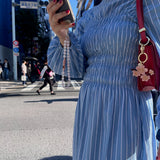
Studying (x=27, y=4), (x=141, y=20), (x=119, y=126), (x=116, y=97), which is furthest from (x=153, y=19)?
(x=27, y=4)

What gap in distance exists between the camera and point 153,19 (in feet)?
2.98

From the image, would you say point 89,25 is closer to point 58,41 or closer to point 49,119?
point 58,41

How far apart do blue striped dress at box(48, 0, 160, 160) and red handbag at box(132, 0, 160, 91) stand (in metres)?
0.04

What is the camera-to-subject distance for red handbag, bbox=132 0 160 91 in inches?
35.3

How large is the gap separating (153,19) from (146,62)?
20 centimetres

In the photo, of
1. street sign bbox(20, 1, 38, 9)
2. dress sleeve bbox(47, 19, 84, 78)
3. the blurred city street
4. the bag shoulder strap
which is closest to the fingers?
dress sleeve bbox(47, 19, 84, 78)

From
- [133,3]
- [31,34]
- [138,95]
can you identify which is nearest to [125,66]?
[138,95]

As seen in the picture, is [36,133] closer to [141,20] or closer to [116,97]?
[116,97]

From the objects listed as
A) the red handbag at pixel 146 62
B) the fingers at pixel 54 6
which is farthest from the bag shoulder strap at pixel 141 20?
the fingers at pixel 54 6

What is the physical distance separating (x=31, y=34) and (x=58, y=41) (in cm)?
1827

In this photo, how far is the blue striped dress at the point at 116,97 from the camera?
0.93 metres

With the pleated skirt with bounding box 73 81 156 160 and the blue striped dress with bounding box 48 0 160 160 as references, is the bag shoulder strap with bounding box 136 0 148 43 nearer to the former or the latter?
the blue striped dress with bounding box 48 0 160 160

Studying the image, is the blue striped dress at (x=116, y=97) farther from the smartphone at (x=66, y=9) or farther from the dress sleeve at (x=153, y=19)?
the smartphone at (x=66, y=9)

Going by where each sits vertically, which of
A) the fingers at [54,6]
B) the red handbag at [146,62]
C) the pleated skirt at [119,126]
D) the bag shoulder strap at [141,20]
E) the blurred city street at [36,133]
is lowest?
the blurred city street at [36,133]
